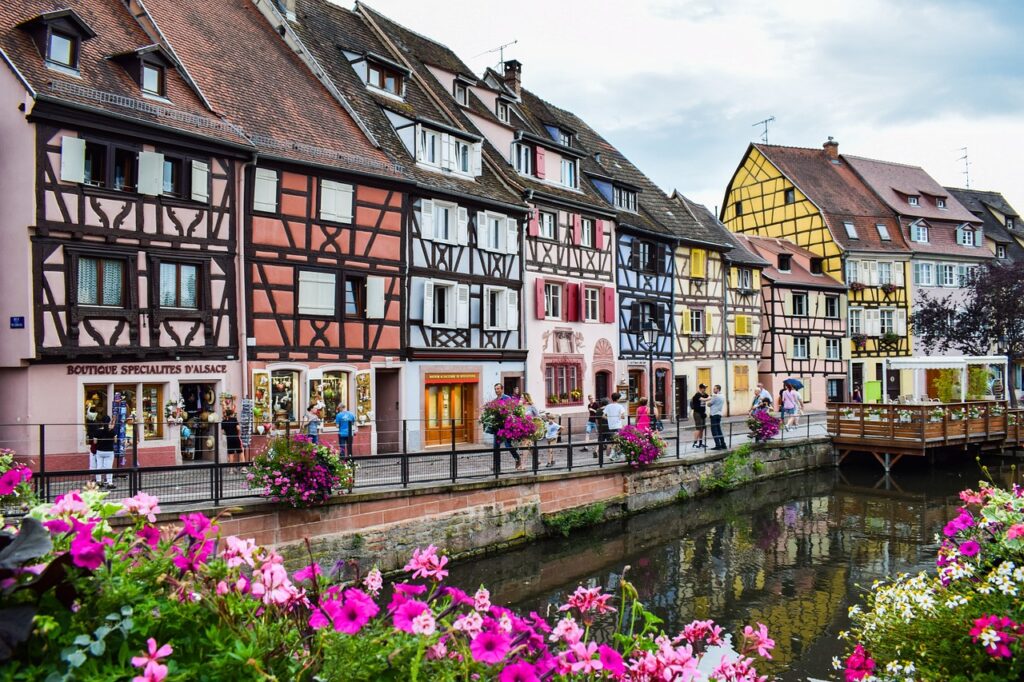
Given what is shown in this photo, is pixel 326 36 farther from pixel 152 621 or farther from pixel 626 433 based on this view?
pixel 152 621

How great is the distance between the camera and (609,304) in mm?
30250


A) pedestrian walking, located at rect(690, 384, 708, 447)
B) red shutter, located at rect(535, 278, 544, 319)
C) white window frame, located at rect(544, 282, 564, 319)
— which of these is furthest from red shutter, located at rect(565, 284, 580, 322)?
pedestrian walking, located at rect(690, 384, 708, 447)

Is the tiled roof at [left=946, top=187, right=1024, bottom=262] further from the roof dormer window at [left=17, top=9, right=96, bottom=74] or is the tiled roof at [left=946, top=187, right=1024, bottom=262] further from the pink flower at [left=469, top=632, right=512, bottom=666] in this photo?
the pink flower at [left=469, top=632, right=512, bottom=666]

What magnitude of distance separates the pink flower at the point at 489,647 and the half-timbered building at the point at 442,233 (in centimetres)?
1807

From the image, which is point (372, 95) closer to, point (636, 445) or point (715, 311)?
point (636, 445)

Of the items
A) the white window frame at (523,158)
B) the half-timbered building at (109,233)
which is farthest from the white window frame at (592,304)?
the half-timbered building at (109,233)

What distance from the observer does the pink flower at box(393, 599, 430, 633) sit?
2.47m

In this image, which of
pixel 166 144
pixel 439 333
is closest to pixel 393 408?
pixel 439 333

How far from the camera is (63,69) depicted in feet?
51.8

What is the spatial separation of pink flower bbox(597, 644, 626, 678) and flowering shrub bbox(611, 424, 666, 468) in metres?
16.3

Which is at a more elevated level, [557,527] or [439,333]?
[439,333]

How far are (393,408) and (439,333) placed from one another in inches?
99.3

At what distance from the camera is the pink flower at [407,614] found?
247cm

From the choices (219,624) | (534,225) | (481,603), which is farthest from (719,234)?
(219,624)
